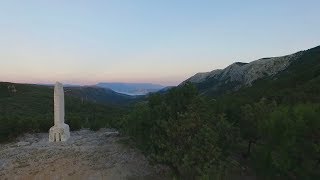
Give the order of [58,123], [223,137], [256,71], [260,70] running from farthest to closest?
[256,71] → [260,70] → [58,123] → [223,137]

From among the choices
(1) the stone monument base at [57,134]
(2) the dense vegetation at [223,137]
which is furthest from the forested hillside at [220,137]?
(1) the stone monument base at [57,134]

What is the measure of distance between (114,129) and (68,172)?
73.7ft

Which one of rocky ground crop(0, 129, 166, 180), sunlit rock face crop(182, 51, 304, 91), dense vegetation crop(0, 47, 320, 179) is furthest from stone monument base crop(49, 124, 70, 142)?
sunlit rock face crop(182, 51, 304, 91)

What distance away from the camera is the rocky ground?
30156mm

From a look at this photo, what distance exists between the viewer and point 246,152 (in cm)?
3456

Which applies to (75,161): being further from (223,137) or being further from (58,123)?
(223,137)

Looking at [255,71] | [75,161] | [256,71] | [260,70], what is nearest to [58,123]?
[75,161]

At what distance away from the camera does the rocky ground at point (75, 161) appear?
1187 inches

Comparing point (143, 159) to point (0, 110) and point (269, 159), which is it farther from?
point (0, 110)

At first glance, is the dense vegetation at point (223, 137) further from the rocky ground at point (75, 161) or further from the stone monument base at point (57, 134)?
the stone monument base at point (57, 134)

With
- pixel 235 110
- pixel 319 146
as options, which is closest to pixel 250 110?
pixel 235 110

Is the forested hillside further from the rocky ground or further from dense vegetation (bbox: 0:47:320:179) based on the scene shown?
the rocky ground

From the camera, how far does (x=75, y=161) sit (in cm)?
3247

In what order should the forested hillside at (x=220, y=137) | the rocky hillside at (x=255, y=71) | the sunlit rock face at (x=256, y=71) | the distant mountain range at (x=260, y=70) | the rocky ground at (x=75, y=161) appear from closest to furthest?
the forested hillside at (x=220, y=137) → the rocky ground at (x=75, y=161) → the distant mountain range at (x=260, y=70) → the rocky hillside at (x=255, y=71) → the sunlit rock face at (x=256, y=71)
